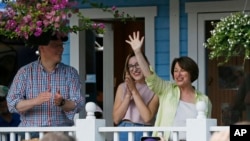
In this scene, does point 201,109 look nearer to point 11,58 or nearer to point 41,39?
point 41,39

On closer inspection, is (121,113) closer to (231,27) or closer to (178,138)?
(178,138)

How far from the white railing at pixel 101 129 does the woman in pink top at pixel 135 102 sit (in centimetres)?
45

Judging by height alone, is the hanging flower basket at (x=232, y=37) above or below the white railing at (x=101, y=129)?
above

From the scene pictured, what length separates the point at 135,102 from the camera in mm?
7258

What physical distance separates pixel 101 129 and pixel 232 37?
59.3 inches

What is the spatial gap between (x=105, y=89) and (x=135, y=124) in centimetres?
237

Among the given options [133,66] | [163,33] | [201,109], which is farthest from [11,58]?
[201,109]

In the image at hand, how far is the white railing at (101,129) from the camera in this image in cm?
642

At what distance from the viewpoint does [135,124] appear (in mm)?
7371

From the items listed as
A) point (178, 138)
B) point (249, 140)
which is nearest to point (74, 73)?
point (178, 138)

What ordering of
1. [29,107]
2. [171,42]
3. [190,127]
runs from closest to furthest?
[190,127] < [29,107] < [171,42]

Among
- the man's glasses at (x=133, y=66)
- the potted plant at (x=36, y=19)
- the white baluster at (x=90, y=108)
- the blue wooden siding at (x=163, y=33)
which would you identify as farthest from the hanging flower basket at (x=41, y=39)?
the blue wooden siding at (x=163, y=33)

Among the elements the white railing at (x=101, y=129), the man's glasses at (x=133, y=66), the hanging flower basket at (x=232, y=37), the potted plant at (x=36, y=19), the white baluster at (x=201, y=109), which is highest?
the potted plant at (x=36, y=19)

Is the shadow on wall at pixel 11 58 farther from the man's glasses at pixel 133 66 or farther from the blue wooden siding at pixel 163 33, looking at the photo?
the man's glasses at pixel 133 66
